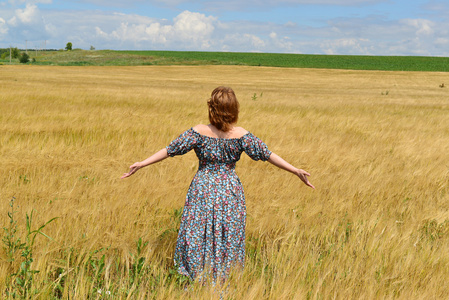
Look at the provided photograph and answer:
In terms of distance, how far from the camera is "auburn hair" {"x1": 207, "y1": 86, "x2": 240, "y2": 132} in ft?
9.19

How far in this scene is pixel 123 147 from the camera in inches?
251

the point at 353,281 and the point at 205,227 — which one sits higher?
the point at 205,227

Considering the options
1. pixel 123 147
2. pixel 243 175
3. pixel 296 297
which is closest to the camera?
pixel 296 297

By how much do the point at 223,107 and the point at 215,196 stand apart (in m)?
0.60

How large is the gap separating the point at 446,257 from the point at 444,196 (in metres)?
1.90

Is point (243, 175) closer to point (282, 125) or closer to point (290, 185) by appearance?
point (290, 185)

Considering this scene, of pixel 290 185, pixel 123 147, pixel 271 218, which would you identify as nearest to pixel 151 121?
pixel 123 147

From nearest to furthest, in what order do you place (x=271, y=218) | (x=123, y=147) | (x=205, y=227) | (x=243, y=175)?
(x=205, y=227)
(x=271, y=218)
(x=243, y=175)
(x=123, y=147)

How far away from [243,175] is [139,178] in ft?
4.14

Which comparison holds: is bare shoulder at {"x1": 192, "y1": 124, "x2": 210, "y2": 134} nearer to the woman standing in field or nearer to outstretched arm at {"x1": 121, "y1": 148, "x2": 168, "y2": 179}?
the woman standing in field

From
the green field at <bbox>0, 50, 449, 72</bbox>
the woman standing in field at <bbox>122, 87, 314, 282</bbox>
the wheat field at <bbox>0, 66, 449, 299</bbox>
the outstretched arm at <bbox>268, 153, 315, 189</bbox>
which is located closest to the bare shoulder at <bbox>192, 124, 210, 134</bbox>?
the woman standing in field at <bbox>122, 87, 314, 282</bbox>

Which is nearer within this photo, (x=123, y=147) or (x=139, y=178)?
(x=139, y=178)

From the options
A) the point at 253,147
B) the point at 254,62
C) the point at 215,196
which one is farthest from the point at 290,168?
the point at 254,62

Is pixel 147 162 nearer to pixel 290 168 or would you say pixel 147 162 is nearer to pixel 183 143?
pixel 183 143
